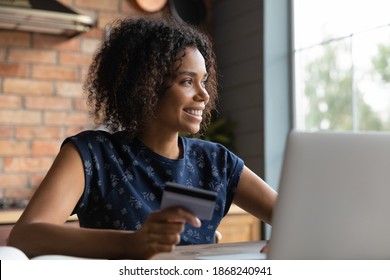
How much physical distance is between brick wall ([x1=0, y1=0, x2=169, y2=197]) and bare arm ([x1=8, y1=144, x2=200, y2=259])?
2.23m

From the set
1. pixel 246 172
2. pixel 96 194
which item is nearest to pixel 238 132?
pixel 246 172

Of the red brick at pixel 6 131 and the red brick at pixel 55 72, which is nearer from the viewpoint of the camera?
the red brick at pixel 6 131

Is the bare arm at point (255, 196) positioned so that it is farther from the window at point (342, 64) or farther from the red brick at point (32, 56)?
the red brick at point (32, 56)

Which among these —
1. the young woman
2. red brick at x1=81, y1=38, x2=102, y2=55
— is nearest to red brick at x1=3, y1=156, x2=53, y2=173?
red brick at x1=81, y1=38, x2=102, y2=55

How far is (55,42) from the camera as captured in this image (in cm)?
394

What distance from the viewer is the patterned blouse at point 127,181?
1.71 m

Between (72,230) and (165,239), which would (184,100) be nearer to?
Answer: (72,230)

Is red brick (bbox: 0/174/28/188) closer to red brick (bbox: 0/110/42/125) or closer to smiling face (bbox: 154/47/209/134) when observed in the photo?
red brick (bbox: 0/110/42/125)

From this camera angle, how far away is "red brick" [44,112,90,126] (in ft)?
12.7

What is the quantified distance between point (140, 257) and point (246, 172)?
876 mm

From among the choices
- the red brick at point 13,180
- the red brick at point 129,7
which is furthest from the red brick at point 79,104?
the red brick at point 129,7

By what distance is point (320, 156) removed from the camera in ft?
3.35

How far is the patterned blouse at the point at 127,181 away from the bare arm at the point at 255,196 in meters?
0.07

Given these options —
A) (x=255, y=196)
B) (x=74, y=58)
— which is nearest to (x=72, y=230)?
(x=255, y=196)
